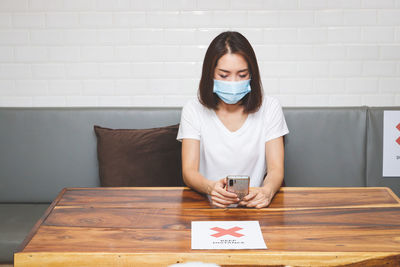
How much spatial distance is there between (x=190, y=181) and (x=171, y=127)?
759mm

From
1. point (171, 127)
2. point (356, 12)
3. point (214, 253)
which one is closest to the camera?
point (214, 253)

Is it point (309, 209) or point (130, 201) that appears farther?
point (130, 201)

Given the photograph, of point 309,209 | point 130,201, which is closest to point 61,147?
point 130,201

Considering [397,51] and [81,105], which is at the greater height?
[397,51]

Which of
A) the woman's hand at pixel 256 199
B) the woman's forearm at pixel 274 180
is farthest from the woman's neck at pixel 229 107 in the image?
the woman's hand at pixel 256 199

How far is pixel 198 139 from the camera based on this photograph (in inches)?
84.4

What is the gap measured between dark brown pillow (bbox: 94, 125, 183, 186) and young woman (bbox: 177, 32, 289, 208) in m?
0.34

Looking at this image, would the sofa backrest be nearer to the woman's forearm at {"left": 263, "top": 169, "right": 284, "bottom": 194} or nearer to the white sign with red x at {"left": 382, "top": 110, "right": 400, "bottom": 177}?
the white sign with red x at {"left": 382, "top": 110, "right": 400, "bottom": 177}

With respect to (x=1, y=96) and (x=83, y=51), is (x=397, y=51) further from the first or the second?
(x=1, y=96)

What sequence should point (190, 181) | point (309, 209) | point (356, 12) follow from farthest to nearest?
point (356, 12)
point (190, 181)
point (309, 209)

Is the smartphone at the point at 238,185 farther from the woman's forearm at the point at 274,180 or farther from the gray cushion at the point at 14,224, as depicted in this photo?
the gray cushion at the point at 14,224

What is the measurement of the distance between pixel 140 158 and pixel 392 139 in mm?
1508

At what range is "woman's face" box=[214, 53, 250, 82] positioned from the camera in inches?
80.4

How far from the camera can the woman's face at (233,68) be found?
2041 millimetres
